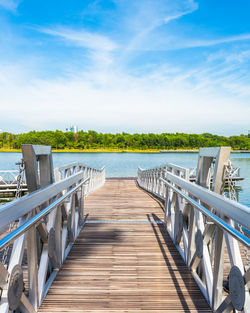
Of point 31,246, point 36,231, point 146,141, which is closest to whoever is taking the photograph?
point 31,246

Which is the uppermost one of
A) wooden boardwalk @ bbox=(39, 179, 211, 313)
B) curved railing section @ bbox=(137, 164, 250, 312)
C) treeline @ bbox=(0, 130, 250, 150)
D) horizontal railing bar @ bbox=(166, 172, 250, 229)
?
treeline @ bbox=(0, 130, 250, 150)

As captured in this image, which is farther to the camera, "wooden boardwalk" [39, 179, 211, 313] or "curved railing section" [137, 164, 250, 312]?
Result: "wooden boardwalk" [39, 179, 211, 313]

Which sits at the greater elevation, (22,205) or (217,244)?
(22,205)

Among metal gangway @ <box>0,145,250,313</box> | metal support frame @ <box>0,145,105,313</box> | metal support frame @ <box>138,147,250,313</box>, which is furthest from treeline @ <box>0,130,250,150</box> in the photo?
metal support frame @ <box>138,147,250,313</box>

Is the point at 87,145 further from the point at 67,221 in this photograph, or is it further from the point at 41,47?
the point at 67,221

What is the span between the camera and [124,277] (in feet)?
7.65

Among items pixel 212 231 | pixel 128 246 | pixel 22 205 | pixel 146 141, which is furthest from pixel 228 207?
pixel 146 141

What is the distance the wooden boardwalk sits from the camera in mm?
1919

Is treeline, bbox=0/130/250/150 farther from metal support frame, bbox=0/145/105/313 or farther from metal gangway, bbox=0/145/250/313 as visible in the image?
metal support frame, bbox=0/145/105/313

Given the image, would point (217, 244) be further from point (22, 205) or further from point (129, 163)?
point (129, 163)

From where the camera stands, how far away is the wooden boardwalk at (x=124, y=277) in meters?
1.92

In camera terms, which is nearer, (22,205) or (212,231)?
(22,205)

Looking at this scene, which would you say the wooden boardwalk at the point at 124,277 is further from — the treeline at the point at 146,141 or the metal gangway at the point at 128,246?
the treeline at the point at 146,141

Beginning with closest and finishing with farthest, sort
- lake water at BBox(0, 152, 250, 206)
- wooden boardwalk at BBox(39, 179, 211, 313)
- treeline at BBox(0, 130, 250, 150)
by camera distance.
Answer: wooden boardwalk at BBox(39, 179, 211, 313) < lake water at BBox(0, 152, 250, 206) < treeline at BBox(0, 130, 250, 150)
